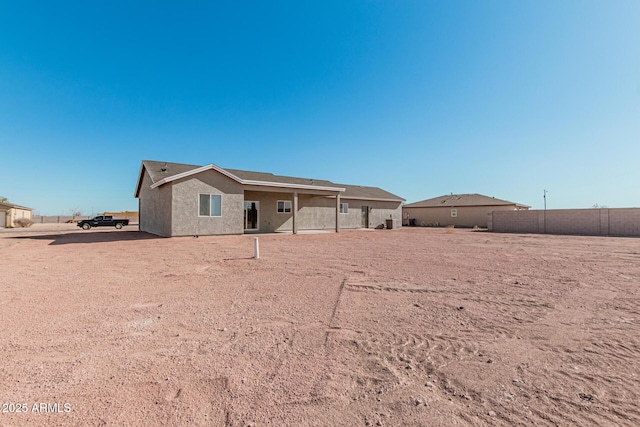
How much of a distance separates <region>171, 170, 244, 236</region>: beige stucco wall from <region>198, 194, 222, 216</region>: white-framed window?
0.16 m

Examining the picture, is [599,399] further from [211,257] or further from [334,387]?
[211,257]

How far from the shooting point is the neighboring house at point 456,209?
32000 mm

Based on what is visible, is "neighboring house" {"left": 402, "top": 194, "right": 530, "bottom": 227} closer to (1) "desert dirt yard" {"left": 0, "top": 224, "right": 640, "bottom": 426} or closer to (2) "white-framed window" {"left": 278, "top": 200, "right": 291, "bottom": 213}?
(2) "white-framed window" {"left": 278, "top": 200, "right": 291, "bottom": 213}

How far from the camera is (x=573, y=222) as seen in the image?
2078 centimetres

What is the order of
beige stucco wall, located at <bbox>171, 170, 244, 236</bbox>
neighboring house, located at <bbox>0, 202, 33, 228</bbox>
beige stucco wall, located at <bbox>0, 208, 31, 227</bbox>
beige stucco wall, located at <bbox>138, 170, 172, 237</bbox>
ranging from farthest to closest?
beige stucco wall, located at <bbox>0, 208, 31, 227</bbox>
neighboring house, located at <bbox>0, 202, 33, 228</bbox>
beige stucco wall, located at <bbox>138, 170, 172, 237</bbox>
beige stucco wall, located at <bbox>171, 170, 244, 236</bbox>

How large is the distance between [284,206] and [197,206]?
22.9ft

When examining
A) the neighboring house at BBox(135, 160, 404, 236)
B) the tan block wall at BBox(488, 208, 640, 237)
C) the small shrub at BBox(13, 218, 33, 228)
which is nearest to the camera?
the neighboring house at BBox(135, 160, 404, 236)

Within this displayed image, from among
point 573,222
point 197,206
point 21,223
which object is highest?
point 197,206

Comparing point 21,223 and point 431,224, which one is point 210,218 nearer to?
point 431,224

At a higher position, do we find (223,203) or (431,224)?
(223,203)

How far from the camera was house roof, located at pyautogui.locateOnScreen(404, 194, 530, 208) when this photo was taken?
105ft

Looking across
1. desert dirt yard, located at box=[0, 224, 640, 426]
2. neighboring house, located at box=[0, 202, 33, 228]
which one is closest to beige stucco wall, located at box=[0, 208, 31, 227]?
neighboring house, located at box=[0, 202, 33, 228]

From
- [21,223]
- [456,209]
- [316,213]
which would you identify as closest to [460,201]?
[456,209]

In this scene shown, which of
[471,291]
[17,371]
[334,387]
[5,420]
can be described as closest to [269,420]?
[334,387]
